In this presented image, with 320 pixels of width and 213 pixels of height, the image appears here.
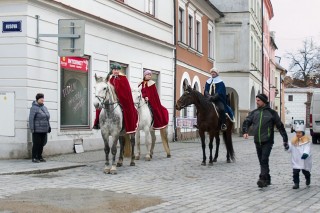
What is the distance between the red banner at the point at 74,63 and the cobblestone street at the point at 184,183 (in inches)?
117

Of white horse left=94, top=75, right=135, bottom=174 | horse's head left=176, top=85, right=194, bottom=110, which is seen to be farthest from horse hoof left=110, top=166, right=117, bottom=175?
horse's head left=176, top=85, right=194, bottom=110

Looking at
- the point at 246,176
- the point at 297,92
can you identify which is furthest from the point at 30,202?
the point at 297,92

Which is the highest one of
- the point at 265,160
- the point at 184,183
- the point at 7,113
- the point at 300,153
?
the point at 7,113

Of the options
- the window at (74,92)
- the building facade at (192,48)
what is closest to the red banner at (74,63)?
the window at (74,92)

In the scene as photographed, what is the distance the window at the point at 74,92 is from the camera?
16.5 meters

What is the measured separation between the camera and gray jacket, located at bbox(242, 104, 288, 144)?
10.0 metres

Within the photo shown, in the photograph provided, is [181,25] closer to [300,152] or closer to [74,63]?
[74,63]

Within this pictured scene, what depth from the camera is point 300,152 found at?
10.0 meters

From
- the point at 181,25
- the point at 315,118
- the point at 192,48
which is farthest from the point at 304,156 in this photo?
the point at 192,48

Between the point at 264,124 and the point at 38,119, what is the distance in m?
6.15

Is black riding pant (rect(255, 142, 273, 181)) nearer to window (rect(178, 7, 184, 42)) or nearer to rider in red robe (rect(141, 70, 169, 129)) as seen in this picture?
rider in red robe (rect(141, 70, 169, 129))

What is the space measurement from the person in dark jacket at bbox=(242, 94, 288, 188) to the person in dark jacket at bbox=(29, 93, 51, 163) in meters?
5.70

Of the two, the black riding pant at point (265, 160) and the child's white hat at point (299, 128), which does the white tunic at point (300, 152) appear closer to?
the child's white hat at point (299, 128)

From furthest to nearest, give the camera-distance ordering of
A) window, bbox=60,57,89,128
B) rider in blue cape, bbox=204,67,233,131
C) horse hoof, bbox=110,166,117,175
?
window, bbox=60,57,89,128 < rider in blue cape, bbox=204,67,233,131 < horse hoof, bbox=110,166,117,175
